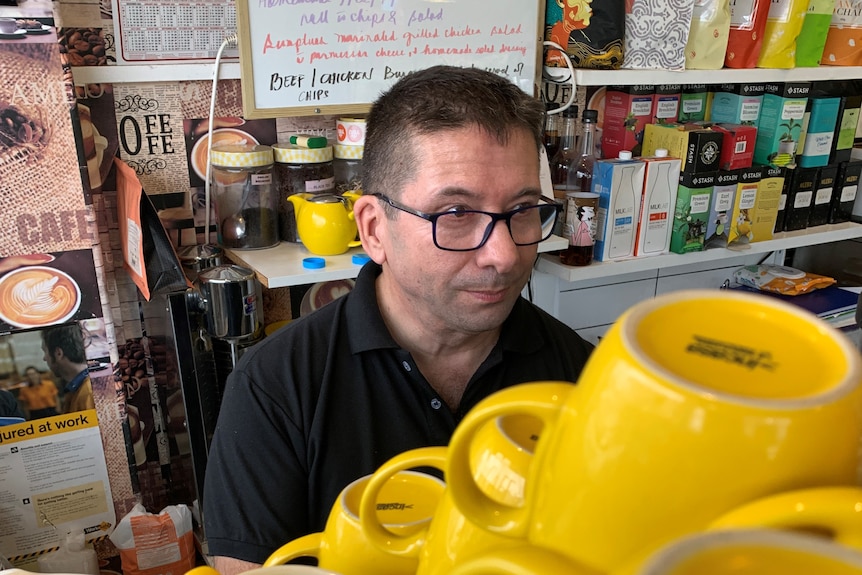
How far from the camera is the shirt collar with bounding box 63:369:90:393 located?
5.23 feet

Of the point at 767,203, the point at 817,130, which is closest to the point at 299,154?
the point at 767,203

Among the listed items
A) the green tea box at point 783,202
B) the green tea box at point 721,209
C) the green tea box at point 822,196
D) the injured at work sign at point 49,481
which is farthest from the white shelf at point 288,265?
the green tea box at point 822,196

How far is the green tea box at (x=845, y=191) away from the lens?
2.52m

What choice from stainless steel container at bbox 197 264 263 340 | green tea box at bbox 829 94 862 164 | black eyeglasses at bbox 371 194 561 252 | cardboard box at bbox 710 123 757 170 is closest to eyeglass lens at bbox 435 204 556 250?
black eyeglasses at bbox 371 194 561 252

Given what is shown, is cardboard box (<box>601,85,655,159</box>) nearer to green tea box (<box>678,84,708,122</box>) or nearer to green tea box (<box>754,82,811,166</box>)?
green tea box (<box>678,84,708,122</box>)

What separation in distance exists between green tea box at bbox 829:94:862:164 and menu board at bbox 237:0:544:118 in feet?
3.85

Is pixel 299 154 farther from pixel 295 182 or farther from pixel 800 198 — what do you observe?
pixel 800 198

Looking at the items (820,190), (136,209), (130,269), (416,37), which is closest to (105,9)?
(136,209)

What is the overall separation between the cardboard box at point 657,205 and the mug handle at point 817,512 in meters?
1.90

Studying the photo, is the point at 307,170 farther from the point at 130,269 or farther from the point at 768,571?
the point at 768,571

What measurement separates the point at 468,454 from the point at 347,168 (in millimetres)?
1629

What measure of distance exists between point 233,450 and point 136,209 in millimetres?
739

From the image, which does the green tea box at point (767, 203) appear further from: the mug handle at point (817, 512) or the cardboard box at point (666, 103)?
the mug handle at point (817, 512)

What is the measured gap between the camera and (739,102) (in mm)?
2320
